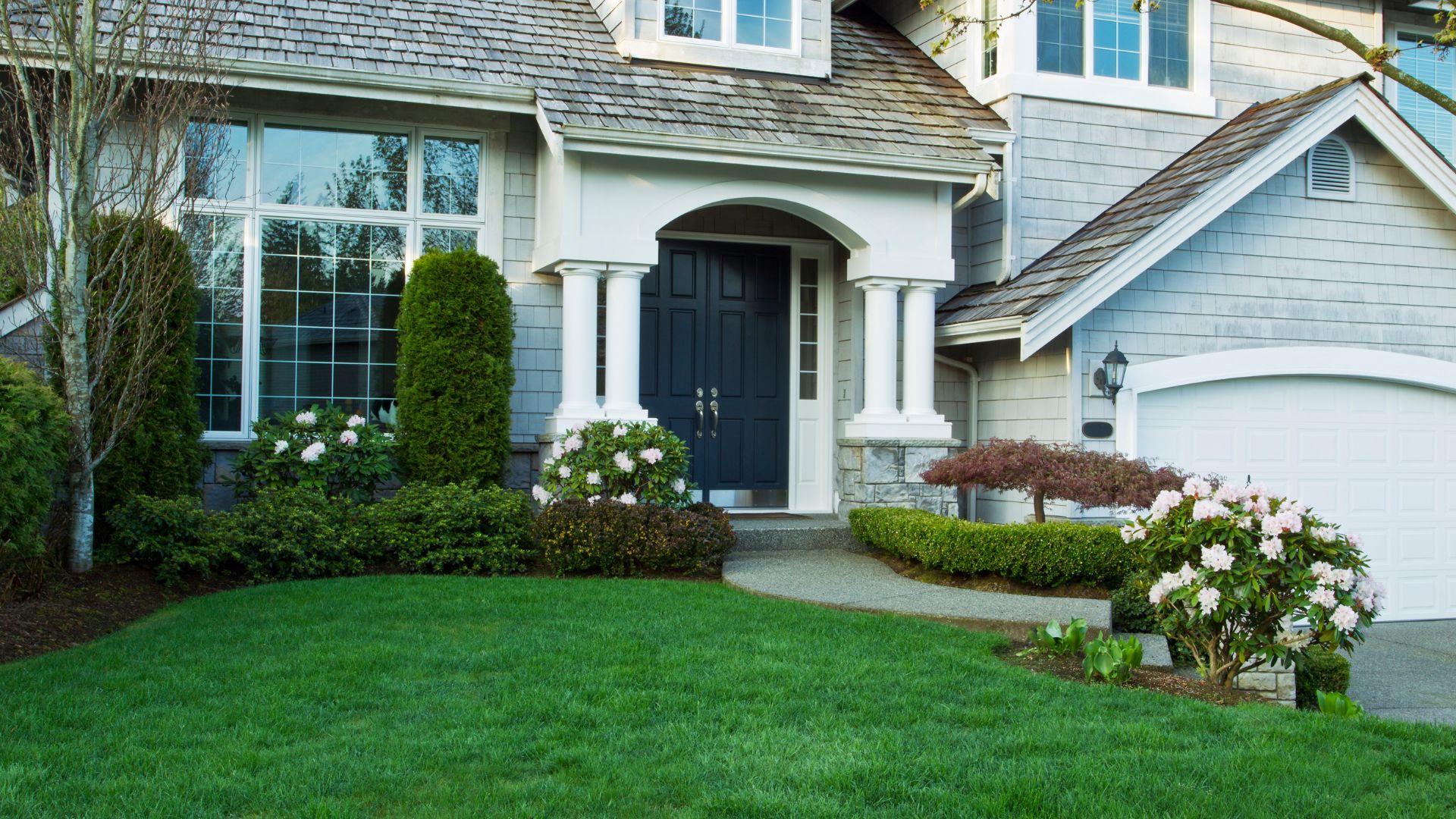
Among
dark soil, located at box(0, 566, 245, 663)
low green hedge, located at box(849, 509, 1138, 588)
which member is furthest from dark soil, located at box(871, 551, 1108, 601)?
dark soil, located at box(0, 566, 245, 663)

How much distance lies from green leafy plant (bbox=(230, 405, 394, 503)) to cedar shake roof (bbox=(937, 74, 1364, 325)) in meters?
5.09

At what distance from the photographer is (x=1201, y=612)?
19.4 feet

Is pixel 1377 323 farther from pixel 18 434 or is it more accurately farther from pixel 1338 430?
pixel 18 434

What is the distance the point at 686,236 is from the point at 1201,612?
6.55 metres

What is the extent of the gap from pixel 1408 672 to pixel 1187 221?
3.78 meters

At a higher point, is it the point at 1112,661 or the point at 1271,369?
the point at 1271,369

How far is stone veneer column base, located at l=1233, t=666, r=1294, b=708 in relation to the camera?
622cm

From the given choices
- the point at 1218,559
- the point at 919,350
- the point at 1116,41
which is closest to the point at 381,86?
the point at 919,350

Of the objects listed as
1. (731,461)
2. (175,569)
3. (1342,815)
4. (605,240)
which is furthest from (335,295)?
(1342,815)

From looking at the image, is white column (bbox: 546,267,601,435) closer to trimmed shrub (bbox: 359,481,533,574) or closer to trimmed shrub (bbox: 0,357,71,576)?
trimmed shrub (bbox: 359,481,533,574)

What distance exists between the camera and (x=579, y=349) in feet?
32.4

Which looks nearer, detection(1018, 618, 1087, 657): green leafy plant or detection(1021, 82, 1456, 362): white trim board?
detection(1018, 618, 1087, 657): green leafy plant

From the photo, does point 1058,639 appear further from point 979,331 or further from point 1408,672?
point 979,331

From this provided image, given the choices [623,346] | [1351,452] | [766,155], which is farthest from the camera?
[1351,452]
